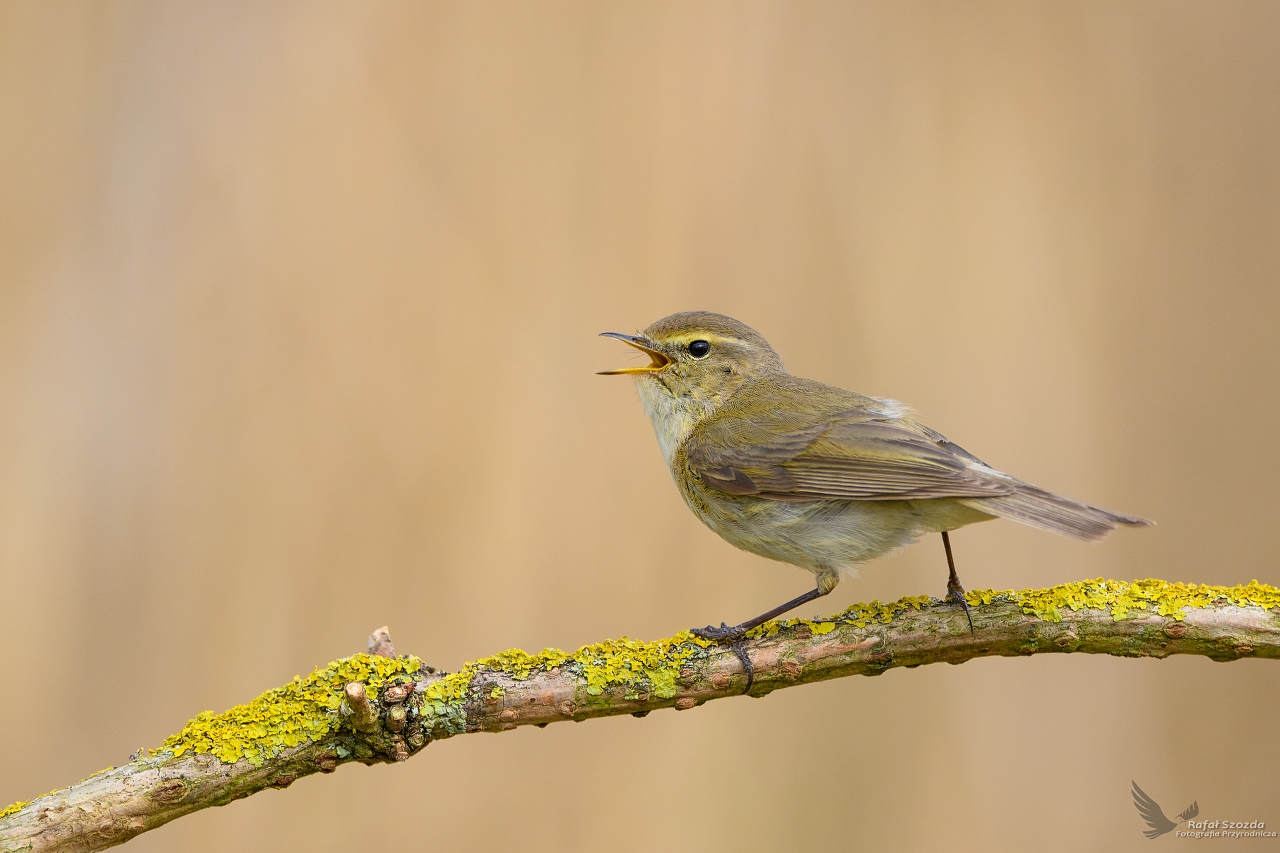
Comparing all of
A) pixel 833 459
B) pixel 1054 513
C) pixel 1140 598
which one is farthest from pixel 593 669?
pixel 1140 598

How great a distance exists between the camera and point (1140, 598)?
7.18 ft

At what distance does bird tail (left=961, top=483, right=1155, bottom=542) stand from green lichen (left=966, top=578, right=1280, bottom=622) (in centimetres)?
13

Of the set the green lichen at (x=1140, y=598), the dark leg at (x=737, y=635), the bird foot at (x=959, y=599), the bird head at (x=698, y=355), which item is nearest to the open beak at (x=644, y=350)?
the bird head at (x=698, y=355)

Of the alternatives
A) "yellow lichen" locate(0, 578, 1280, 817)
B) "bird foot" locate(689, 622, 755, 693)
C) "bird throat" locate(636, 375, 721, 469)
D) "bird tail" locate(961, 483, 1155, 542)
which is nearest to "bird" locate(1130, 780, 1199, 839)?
"yellow lichen" locate(0, 578, 1280, 817)

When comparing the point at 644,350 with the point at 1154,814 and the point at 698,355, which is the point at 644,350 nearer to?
the point at 698,355

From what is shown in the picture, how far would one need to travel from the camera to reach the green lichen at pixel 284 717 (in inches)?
76.2

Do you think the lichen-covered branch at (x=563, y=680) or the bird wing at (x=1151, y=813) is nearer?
the lichen-covered branch at (x=563, y=680)

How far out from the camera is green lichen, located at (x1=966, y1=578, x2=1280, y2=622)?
2164 mm

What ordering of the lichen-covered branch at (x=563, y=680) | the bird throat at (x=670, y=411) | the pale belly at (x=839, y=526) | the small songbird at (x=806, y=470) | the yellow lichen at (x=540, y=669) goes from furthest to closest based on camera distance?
the bird throat at (x=670, y=411) → the pale belly at (x=839, y=526) → the small songbird at (x=806, y=470) → the yellow lichen at (x=540, y=669) → the lichen-covered branch at (x=563, y=680)

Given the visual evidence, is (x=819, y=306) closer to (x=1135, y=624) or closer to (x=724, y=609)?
(x=724, y=609)

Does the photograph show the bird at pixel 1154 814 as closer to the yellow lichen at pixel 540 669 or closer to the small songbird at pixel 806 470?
the small songbird at pixel 806 470

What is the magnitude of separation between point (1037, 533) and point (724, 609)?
1.25m

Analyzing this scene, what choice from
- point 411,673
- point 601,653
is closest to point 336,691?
point 411,673

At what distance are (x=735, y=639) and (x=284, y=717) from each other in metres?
1.02
